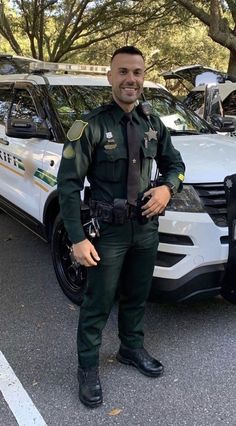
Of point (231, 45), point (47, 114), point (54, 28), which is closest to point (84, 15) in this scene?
point (54, 28)

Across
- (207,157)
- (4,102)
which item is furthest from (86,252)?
(4,102)

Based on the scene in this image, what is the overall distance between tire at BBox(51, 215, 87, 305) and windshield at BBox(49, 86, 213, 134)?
33.9 inches

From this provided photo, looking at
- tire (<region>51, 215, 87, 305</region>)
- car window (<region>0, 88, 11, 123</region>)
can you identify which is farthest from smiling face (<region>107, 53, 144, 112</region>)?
car window (<region>0, 88, 11, 123</region>)

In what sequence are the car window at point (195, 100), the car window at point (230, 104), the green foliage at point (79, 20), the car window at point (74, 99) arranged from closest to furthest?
the car window at point (74, 99)
the car window at point (230, 104)
the car window at point (195, 100)
the green foliage at point (79, 20)

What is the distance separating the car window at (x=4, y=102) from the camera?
5.27 meters

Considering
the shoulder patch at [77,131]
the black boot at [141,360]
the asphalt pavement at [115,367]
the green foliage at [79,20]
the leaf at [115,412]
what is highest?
the green foliage at [79,20]

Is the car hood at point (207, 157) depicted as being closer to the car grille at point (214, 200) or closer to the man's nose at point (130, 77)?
the car grille at point (214, 200)

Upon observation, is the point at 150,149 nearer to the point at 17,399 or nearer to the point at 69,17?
the point at 17,399

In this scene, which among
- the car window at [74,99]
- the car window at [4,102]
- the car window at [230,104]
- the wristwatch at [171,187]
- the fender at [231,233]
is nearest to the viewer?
the wristwatch at [171,187]

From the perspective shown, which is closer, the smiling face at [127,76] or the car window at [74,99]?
the smiling face at [127,76]

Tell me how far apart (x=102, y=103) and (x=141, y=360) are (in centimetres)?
239

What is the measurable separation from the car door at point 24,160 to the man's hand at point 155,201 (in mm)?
1703

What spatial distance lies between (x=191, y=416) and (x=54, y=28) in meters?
20.4

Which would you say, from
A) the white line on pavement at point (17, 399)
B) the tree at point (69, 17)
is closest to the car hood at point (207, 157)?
the white line on pavement at point (17, 399)
